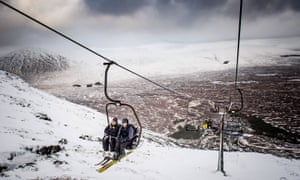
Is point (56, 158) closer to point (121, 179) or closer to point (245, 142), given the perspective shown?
point (121, 179)

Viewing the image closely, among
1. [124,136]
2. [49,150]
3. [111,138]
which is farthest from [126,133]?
[49,150]

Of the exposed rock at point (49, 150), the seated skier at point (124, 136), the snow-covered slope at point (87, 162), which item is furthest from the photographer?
the exposed rock at point (49, 150)

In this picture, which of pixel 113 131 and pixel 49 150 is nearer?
pixel 113 131

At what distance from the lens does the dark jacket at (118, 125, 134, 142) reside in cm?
889

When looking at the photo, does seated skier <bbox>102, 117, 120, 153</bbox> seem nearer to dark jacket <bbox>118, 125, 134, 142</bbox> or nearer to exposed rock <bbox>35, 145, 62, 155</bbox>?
dark jacket <bbox>118, 125, 134, 142</bbox>

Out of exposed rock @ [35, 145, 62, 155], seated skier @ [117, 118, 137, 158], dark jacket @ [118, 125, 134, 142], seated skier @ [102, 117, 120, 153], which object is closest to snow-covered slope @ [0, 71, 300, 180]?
exposed rock @ [35, 145, 62, 155]

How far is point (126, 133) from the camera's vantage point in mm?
9008

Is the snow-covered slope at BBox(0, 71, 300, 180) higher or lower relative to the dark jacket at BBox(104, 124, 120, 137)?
lower

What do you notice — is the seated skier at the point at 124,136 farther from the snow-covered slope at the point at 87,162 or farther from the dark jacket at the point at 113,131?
the snow-covered slope at the point at 87,162

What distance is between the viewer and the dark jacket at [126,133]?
889 centimetres

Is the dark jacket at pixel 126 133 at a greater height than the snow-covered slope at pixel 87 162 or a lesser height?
greater

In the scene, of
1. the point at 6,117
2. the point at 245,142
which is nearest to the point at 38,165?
the point at 6,117

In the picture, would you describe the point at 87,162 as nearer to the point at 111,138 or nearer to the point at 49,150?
the point at 49,150

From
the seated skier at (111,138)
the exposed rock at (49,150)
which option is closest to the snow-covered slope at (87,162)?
the exposed rock at (49,150)
